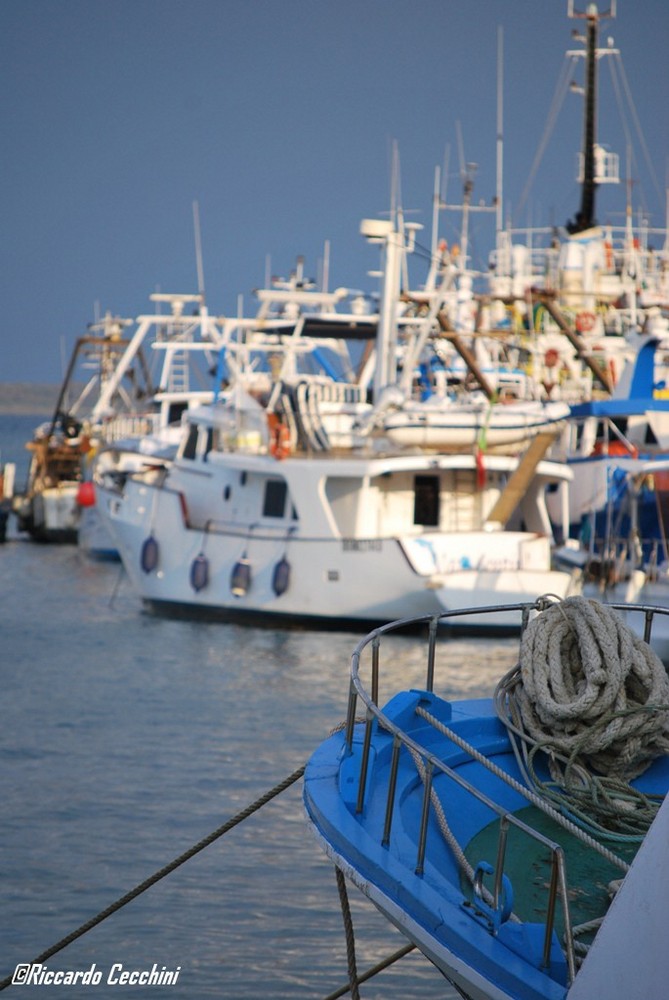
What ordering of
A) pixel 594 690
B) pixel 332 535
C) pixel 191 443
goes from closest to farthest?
pixel 594 690
pixel 332 535
pixel 191 443

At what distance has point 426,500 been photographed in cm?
2259

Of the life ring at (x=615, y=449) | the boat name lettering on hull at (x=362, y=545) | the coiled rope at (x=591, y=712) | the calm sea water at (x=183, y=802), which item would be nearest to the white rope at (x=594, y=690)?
the coiled rope at (x=591, y=712)

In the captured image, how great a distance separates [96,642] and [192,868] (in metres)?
10.9

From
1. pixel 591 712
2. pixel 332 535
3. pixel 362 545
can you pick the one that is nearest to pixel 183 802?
pixel 591 712

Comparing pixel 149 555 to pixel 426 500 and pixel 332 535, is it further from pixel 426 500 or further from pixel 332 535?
pixel 426 500

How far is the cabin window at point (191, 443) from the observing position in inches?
1024

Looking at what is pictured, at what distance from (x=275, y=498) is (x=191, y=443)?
12.0 ft

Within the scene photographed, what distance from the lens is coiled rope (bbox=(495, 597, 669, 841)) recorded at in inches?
233

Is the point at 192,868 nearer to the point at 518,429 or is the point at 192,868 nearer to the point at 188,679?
the point at 188,679

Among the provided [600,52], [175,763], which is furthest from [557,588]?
[600,52]

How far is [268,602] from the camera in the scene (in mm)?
22234

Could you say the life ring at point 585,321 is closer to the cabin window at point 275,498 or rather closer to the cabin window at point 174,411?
the cabin window at point 174,411

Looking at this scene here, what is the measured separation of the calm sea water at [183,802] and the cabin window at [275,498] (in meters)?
1.93

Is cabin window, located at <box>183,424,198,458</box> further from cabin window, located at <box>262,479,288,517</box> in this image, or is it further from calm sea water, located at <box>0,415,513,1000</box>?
calm sea water, located at <box>0,415,513,1000</box>
